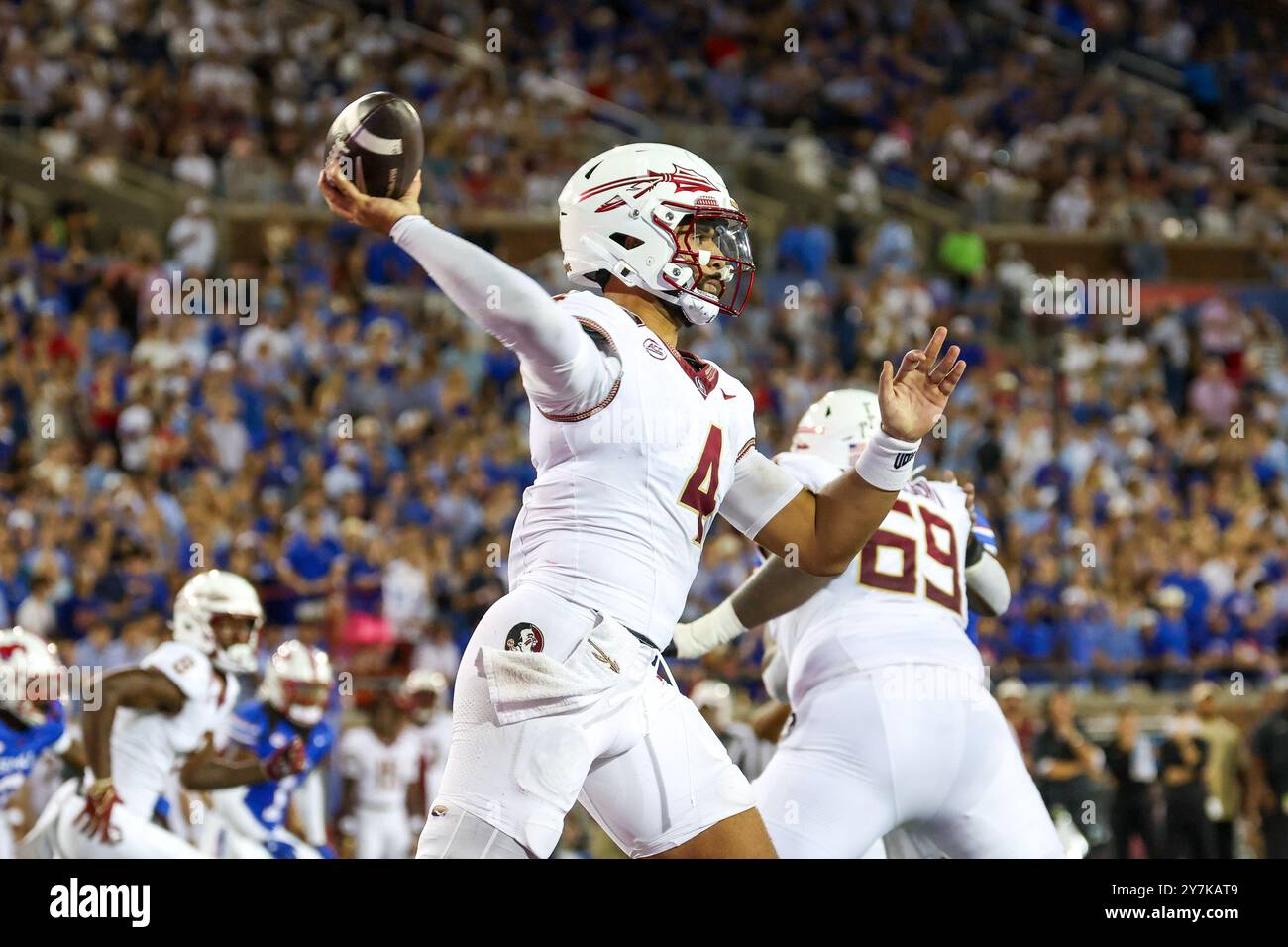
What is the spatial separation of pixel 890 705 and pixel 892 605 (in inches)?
14.7

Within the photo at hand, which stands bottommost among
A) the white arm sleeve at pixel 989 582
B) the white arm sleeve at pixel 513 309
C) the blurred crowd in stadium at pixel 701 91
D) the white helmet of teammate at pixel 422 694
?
the white helmet of teammate at pixel 422 694

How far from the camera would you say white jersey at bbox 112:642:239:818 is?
804 cm

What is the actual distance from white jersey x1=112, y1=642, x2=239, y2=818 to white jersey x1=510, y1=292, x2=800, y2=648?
12.5 feet

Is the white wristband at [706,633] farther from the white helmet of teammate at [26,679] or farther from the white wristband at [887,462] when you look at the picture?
the white helmet of teammate at [26,679]

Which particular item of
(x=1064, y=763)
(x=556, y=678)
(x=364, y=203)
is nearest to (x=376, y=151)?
(x=364, y=203)

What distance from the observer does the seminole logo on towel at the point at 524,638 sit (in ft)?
14.3

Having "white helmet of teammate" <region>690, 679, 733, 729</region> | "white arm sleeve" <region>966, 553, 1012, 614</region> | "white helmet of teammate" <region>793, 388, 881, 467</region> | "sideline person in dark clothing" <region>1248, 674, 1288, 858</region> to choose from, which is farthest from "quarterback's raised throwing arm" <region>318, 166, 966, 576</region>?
"sideline person in dark clothing" <region>1248, 674, 1288, 858</region>

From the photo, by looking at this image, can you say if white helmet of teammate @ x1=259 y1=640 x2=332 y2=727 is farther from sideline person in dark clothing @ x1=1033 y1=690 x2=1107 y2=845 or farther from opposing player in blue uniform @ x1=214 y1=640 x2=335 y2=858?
sideline person in dark clothing @ x1=1033 y1=690 x2=1107 y2=845

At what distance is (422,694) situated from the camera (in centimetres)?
1123

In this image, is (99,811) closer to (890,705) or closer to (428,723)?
(890,705)

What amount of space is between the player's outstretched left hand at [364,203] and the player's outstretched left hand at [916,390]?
3.89 feet

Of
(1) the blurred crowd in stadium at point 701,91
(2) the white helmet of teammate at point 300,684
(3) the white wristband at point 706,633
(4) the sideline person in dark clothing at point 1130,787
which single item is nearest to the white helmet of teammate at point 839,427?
(3) the white wristband at point 706,633

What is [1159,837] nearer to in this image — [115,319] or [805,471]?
[805,471]

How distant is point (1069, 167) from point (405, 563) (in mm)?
9680
